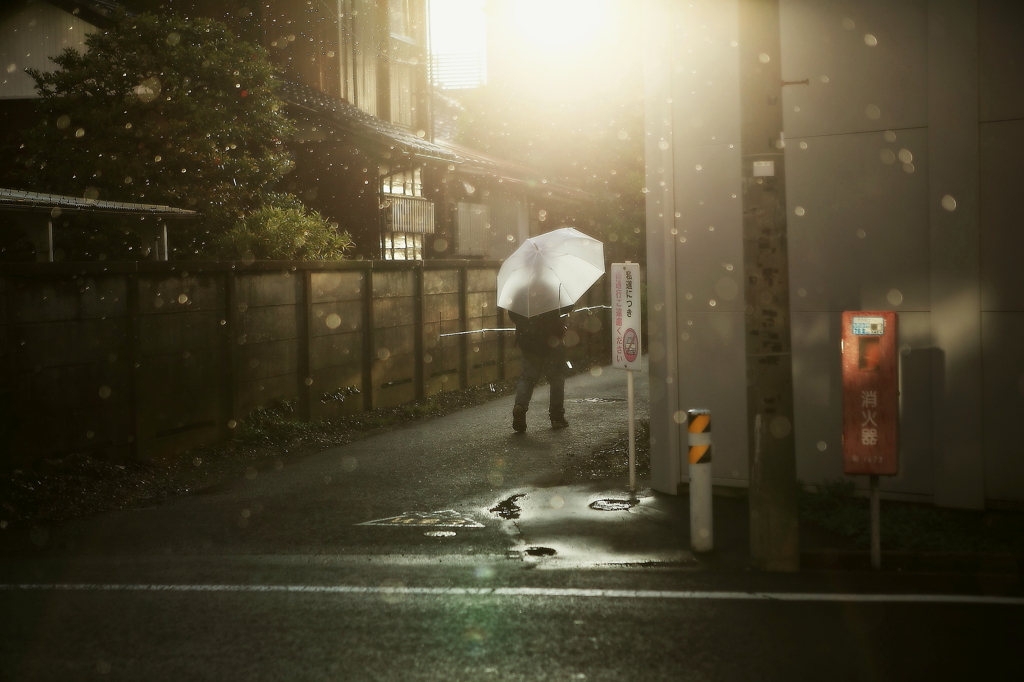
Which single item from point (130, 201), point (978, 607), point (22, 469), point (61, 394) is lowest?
point (978, 607)

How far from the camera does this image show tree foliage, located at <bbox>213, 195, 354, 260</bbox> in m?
12.8

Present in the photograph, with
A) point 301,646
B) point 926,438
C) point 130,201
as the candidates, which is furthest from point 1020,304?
point 130,201

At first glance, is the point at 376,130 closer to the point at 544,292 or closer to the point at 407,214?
the point at 407,214

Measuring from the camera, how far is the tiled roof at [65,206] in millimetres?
9258

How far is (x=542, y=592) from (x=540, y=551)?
1.00 metres

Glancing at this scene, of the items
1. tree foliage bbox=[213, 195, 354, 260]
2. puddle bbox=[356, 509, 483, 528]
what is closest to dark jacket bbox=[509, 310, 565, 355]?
tree foliage bbox=[213, 195, 354, 260]

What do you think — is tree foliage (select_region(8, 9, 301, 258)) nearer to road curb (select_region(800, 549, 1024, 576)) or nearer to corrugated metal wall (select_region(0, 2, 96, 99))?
corrugated metal wall (select_region(0, 2, 96, 99))

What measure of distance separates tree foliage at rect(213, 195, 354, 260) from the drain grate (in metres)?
6.77

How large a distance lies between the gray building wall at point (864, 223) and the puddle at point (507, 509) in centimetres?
135

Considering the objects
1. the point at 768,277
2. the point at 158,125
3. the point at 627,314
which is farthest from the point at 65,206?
the point at 768,277

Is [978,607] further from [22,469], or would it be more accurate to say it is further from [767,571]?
[22,469]

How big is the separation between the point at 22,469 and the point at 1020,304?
808cm

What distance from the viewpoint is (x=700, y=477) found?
604cm

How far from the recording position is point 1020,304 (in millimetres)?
6926
